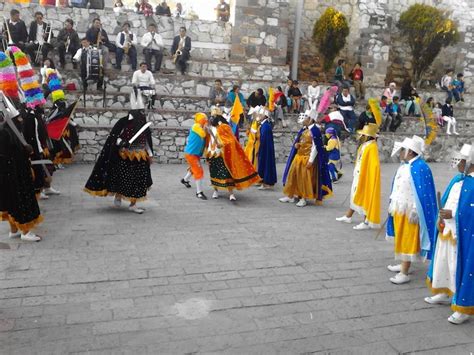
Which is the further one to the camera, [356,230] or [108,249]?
[356,230]

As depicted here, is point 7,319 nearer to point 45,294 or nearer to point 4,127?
point 45,294

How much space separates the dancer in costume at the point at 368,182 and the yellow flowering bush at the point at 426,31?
1457cm

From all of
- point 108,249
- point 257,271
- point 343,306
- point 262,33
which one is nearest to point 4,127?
point 108,249

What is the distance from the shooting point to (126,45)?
49.0 feet

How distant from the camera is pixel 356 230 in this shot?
7.23m

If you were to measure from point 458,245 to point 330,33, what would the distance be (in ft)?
51.9

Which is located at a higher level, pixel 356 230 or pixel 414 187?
pixel 414 187

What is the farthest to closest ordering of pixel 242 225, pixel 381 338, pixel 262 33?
pixel 262 33 < pixel 242 225 < pixel 381 338

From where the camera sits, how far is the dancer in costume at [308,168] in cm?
826

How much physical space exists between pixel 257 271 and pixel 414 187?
1958 millimetres

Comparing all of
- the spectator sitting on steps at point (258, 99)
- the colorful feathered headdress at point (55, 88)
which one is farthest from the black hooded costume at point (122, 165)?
the spectator sitting on steps at point (258, 99)

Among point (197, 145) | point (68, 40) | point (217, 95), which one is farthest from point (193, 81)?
point (197, 145)

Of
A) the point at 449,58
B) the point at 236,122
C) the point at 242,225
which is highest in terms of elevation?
the point at 449,58

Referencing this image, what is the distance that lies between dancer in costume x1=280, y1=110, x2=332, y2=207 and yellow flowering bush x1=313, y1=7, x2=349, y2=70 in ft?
37.7
